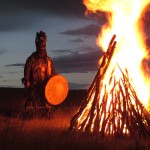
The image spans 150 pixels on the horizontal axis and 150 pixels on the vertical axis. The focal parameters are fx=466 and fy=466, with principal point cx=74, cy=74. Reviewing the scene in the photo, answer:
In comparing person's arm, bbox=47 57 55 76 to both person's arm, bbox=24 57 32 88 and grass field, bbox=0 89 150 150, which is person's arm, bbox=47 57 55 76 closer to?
person's arm, bbox=24 57 32 88

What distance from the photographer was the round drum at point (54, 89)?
12.5 m

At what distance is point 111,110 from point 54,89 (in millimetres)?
2769

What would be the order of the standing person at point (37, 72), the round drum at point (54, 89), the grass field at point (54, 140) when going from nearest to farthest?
1. the grass field at point (54, 140)
2. the round drum at point (54, 89)
3. the standing person at point (37, 72)

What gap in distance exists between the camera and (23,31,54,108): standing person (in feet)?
42.5

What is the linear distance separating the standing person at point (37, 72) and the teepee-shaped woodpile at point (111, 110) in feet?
8.96

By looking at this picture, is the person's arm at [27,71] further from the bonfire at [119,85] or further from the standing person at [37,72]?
the bonfire at [119,85]

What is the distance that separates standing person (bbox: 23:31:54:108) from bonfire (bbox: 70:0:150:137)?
2.38 metres

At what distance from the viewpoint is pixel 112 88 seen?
1028cm

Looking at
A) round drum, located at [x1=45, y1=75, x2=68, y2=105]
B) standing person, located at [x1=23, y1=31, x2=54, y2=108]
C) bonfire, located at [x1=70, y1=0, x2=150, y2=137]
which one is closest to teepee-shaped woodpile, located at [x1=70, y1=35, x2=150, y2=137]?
bonfire, located at [x1=70, y1=0, x2=150, y2=137]

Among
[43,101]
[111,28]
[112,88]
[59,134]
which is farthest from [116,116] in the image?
[43,101]

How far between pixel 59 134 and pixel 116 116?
51.8 inches

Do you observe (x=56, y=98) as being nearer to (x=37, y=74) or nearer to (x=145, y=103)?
(x=37, y=74)

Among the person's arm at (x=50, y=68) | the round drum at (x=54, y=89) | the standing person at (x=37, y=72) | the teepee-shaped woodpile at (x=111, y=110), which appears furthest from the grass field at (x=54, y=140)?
the person's arm at (x=50, y=68)

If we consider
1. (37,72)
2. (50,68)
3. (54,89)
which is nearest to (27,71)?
(37,72)
